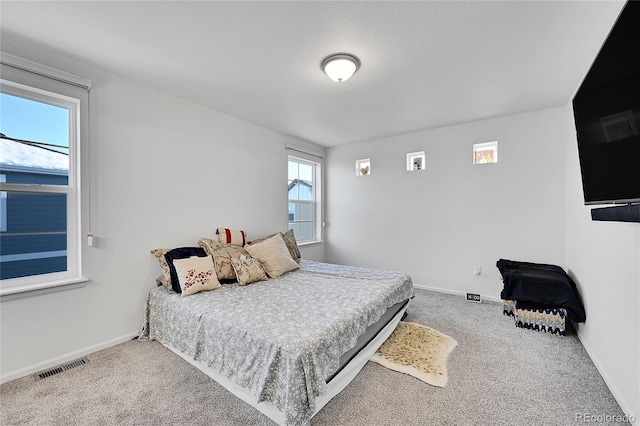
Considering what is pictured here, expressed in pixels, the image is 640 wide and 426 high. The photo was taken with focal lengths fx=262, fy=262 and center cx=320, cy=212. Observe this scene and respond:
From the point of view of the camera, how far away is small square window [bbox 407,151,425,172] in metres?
4.14

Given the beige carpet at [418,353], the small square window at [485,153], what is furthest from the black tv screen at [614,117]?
the small square window at [485,153]

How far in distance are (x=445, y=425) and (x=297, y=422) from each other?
852 millimetres

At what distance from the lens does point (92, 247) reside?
7.50 feet

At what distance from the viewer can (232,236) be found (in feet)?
11.0

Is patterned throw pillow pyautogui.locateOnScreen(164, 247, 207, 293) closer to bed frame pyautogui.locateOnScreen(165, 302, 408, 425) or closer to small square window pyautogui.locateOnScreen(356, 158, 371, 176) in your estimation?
bed frame pyautogui.locateOnScreen(165, 302, 408, 425)

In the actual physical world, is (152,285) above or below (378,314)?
above

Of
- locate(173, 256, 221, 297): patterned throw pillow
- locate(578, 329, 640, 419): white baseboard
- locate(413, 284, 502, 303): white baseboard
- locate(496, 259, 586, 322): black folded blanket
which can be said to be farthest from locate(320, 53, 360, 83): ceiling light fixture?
locate(413, 284, 502, 303): white baseboard

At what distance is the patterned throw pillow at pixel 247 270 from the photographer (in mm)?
2744

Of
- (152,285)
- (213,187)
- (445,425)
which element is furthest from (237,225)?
(445,425)

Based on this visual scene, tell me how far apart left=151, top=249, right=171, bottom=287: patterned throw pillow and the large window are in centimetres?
224

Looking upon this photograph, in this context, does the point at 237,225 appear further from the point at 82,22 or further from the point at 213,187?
the point at 82,22

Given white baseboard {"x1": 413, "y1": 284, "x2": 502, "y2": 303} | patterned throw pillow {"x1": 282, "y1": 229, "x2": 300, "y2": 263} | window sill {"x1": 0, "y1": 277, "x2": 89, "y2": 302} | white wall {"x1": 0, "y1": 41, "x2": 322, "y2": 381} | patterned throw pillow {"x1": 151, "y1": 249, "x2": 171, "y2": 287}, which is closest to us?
window sill {"x1": 0, "y1": 277, "x2": 89, "y2": 302}

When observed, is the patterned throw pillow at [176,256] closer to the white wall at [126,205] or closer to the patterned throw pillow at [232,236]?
the white wall at [126,205]

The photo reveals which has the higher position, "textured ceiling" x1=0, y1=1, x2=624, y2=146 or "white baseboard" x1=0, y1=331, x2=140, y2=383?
"textured ceiling" x1=0, y1=1, x2=624, y2=146
